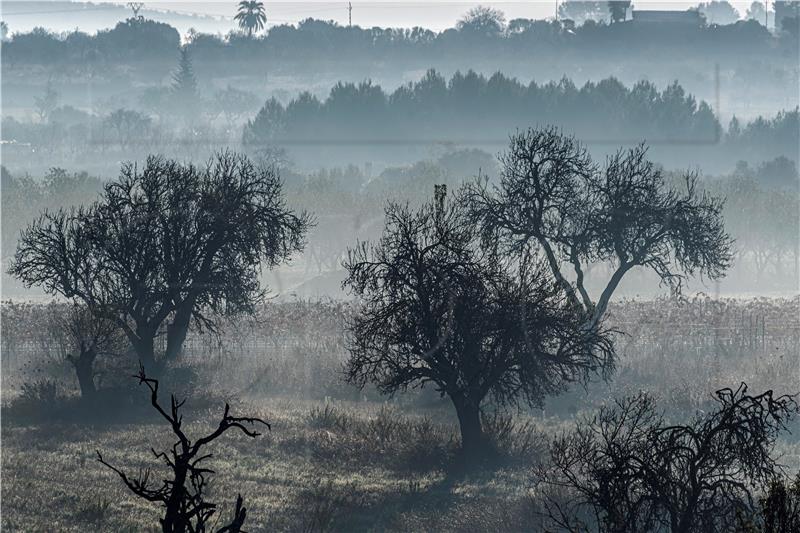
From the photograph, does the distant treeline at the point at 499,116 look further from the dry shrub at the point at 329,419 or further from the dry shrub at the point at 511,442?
the dry shrub at the point at 511,442

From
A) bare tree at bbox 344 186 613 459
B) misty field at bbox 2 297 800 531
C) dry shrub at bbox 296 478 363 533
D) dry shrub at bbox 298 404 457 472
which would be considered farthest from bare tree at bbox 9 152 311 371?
dry shrub at bbox 296 478 363 533

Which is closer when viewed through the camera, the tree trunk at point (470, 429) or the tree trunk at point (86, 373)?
the tree trunk at point (470, 429)

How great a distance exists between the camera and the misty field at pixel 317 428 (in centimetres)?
2328

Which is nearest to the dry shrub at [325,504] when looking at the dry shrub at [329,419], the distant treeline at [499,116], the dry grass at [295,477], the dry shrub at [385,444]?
the dry grass at [295,477]

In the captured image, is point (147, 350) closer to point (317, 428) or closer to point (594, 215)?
point (317, 428)

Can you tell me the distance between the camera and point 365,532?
22.2 meters

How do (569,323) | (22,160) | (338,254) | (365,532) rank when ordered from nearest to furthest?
(365,532)
(569,323)
(338,254)
(22,160)

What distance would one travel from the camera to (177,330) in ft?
129

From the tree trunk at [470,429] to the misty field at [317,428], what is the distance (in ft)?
1.20

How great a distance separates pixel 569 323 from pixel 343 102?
143 meters

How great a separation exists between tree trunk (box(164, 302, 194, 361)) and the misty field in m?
0.84

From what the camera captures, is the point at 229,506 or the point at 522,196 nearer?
the point at 229,506

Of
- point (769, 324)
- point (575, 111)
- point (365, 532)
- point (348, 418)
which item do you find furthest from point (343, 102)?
point (365, 532)

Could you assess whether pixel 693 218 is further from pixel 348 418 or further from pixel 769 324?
pixel 348 418
